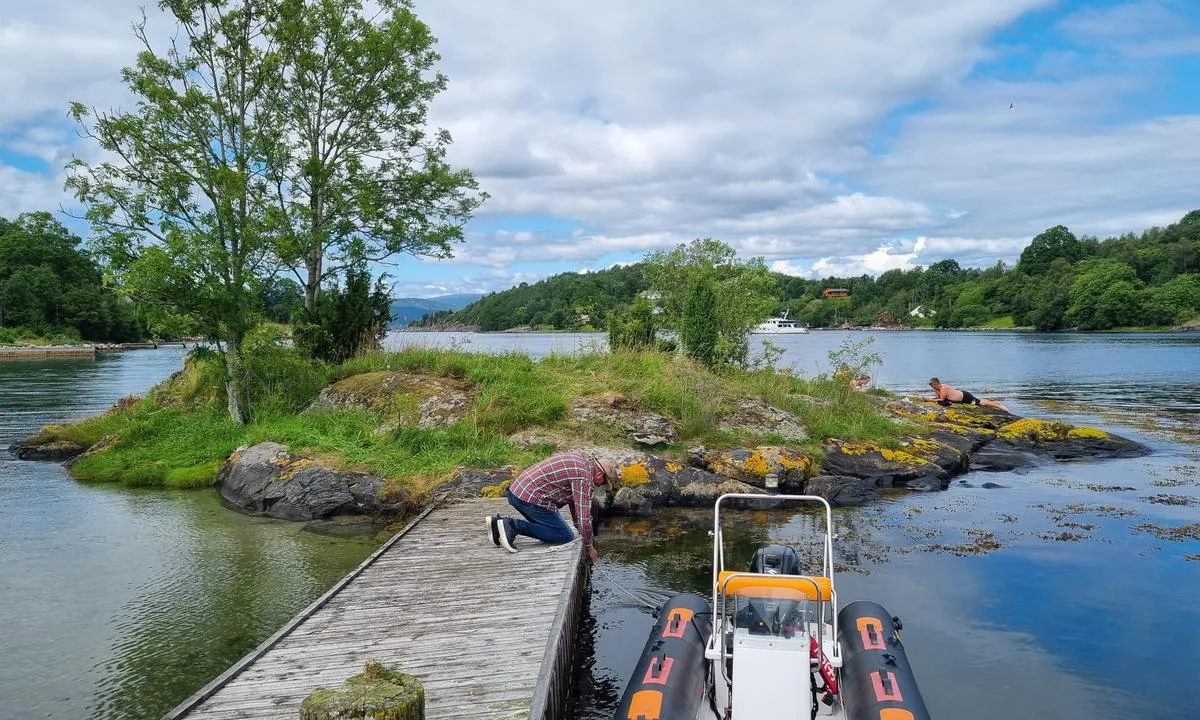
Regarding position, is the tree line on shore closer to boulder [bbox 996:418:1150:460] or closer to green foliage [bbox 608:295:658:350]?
green foliage [bbox 608:295:658:350]

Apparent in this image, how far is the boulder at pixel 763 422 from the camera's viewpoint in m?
16.9

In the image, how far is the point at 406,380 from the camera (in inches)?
691

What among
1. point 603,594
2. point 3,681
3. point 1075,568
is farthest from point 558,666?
point 1075,568

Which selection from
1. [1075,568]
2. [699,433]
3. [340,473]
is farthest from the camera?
[699,433]

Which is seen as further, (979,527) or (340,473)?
(340,473)

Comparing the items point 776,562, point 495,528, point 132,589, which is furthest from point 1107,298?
point 132,589

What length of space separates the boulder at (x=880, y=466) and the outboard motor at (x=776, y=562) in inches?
321

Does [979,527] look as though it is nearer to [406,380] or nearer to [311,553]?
[311,553]

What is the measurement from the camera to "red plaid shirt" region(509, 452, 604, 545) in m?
8.72

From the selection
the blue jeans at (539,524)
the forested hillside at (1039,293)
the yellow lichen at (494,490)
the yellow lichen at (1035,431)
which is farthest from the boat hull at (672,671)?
the forested hillside at (1039,293)

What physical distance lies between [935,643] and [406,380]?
1277 cm

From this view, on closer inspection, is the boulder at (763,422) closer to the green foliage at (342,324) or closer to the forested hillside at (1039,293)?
the green foliage at (342,324)

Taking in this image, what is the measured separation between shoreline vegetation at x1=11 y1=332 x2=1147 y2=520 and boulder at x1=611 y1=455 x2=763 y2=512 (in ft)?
0.11

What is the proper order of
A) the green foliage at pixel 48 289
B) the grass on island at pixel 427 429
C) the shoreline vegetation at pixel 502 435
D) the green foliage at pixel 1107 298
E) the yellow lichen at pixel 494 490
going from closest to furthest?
the yellow lichen at pixel 494 490 < the shoreline vegetation at pixel 502 435 < the grass on island at pixel 427 429 < the green foliage at pixel 48 289 < the green foliage at pixel 1107 298
